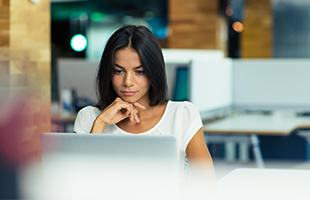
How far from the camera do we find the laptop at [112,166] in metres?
0.65

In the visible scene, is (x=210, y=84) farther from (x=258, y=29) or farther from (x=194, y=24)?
(x=258, y=29)

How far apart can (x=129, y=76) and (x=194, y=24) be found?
4.55 metres

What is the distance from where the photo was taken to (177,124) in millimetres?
1055

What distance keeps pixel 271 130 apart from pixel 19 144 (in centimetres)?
165

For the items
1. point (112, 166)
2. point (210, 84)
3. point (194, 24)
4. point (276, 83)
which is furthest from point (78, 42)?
point (112, 166)

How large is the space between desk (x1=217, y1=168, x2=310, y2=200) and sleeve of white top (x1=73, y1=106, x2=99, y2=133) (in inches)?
16.7

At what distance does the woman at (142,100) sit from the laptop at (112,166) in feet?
1.01

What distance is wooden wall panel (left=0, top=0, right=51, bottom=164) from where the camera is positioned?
107cm

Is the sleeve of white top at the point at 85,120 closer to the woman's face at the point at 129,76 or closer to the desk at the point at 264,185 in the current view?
the woman's face at the point at 129,76

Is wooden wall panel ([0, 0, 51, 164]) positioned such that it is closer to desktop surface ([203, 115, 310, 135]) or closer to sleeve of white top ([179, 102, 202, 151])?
sleeve of white top ([179, 102, 202, 151])

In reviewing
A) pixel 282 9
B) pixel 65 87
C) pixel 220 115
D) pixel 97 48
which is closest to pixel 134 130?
pixel 220 115

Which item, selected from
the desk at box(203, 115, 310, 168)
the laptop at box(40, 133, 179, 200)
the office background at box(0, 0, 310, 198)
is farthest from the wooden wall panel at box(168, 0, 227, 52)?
the laptop at box(40, 133, 179, 200)

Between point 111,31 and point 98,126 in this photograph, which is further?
point 111,31

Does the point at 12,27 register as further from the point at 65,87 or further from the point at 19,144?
the point at 65,87
